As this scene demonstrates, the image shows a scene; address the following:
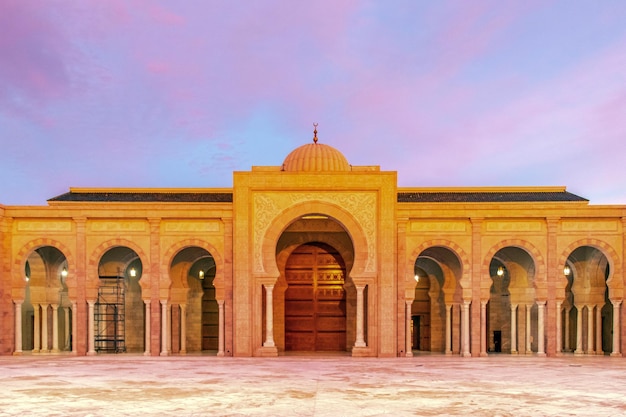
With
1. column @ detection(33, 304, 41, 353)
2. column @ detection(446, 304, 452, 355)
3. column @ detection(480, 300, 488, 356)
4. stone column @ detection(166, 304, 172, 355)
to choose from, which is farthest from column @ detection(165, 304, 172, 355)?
column @ detection(480, 300, 488, 356)

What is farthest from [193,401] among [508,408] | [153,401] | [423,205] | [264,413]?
[423,205]

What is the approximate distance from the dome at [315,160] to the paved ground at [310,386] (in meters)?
6.93

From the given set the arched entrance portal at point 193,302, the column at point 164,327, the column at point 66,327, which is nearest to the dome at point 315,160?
the arched entrance portal at point 193,302

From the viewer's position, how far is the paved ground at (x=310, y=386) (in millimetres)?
10664

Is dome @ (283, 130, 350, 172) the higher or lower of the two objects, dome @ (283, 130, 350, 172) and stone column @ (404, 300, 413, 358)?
the higher

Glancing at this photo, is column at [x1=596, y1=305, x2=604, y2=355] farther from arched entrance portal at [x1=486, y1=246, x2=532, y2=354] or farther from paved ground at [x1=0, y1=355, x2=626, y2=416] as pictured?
paved ground at [x1=0, y1=355, x2=626, y2=416]

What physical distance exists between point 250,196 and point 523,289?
10802mm

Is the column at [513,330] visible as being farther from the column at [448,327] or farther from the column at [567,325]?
the column at [567,325]

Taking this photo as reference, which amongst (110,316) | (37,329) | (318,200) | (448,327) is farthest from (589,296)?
(37,329)

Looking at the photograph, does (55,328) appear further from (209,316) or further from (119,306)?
(209,316)

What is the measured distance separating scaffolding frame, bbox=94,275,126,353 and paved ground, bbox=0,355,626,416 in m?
3.97

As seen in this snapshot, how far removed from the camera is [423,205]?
20609 millimetres

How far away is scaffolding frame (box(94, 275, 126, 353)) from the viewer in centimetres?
2358

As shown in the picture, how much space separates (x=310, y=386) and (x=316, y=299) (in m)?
10.1
